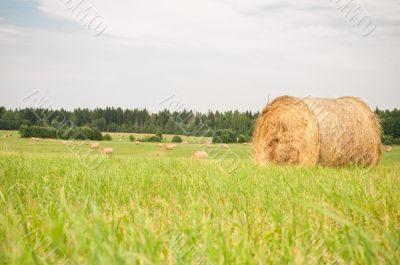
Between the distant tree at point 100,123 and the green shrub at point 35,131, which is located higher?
the distant tree at point 100,123

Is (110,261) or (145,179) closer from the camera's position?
(110,261)

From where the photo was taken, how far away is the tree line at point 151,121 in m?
44.1

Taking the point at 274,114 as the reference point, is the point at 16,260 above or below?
below

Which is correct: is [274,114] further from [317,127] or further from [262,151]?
[317,127]

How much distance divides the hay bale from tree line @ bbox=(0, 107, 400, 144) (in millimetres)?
29517

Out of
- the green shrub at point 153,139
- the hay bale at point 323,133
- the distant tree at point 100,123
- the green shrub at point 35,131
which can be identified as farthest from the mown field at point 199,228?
the distant tree at point 100,123

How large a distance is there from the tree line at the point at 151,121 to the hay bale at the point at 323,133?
29517 millimetres

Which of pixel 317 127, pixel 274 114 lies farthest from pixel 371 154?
pixel 274 114

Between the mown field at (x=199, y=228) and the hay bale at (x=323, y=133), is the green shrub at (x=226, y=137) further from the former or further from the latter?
the mown field at (x=199, y=228)

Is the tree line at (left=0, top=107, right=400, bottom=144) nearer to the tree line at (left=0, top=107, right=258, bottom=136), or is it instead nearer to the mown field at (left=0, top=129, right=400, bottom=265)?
the tree line at (left=0, top=107, right=258, bottom=136)

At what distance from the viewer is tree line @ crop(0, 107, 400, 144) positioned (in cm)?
4406

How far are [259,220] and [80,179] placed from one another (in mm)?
2740

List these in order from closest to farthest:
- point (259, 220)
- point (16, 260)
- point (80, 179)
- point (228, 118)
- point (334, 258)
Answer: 1. point (16, 260)
2. point (334, 258)
3. point (259, 220)
4. point (80, 179)
5. point (228, 118)

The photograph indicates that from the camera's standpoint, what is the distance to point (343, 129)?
31.2ft
